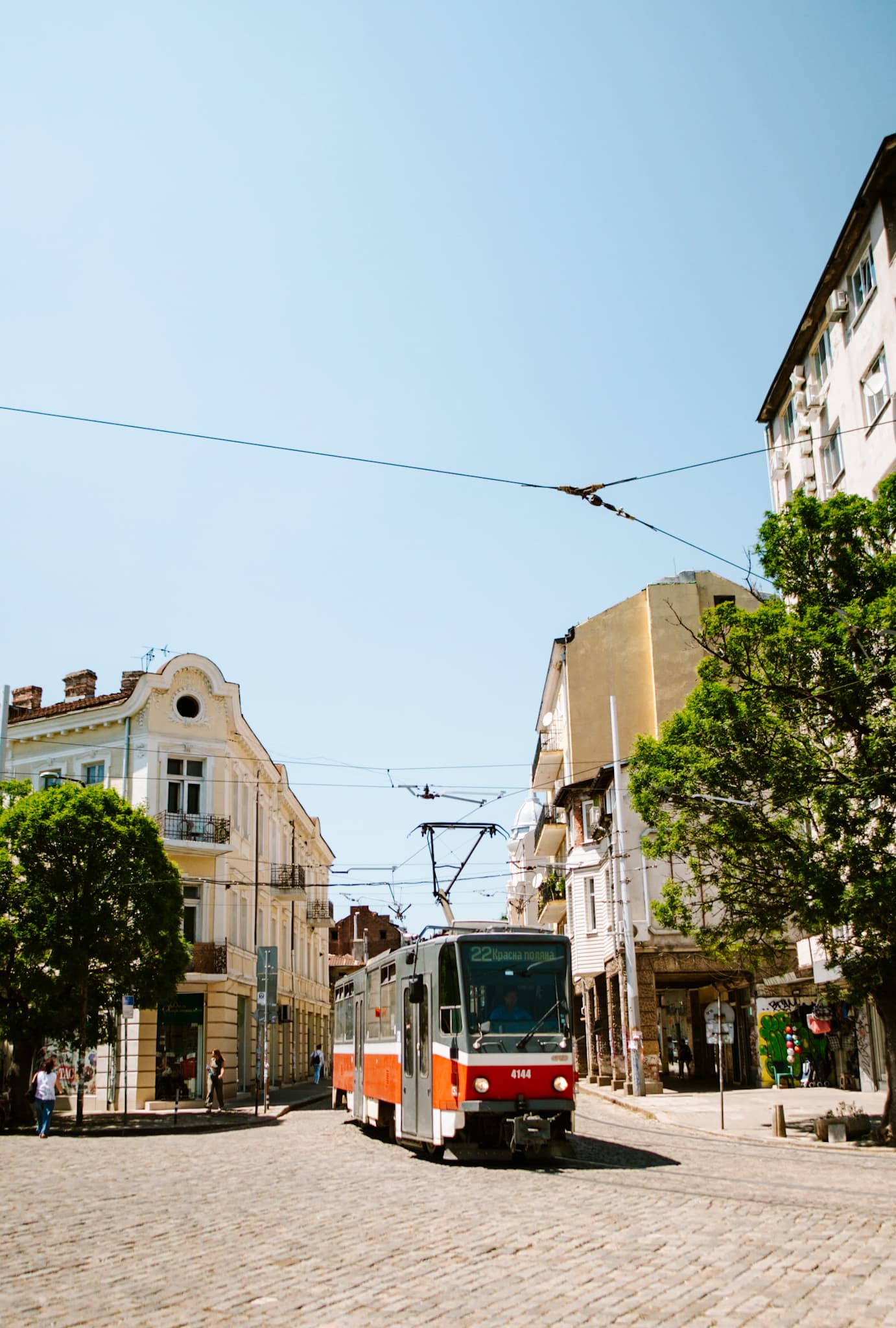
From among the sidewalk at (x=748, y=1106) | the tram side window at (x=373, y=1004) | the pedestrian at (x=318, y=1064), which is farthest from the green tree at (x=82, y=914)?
the pedestrian at (x=318, y=1064)

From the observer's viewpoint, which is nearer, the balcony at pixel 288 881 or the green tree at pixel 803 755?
the green tree at pixel 803 755

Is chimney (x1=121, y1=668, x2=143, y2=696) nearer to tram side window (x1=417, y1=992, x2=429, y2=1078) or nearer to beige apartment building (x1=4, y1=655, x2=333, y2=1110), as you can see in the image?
beige apartment building (x1=4, y1=655, x2=333, y2=1110)

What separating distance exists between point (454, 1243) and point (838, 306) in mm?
24367

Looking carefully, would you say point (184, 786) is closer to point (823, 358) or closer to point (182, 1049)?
point (182, 1049)

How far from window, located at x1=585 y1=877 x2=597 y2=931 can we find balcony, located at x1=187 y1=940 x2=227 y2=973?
13.2 metres

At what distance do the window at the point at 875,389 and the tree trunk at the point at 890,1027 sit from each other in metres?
12.1

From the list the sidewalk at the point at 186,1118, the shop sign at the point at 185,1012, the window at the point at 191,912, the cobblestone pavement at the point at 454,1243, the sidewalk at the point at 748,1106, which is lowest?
the sidewalk at the point at 748,1106

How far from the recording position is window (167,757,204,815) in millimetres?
38469

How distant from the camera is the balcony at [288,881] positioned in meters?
47.3

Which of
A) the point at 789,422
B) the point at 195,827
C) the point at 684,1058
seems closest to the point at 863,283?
the point at 789,422

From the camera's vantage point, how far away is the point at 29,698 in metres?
43.2

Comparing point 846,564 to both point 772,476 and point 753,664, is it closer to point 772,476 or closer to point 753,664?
point 753,664

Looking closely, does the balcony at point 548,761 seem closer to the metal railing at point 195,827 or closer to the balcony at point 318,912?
the balcony at point 318,912

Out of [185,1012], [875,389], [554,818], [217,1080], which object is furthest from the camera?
[554,818]
